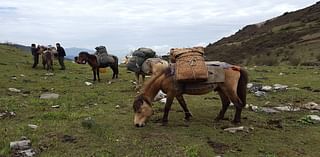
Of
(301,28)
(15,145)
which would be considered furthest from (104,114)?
(301,28)

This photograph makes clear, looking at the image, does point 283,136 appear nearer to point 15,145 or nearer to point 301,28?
point 15,145

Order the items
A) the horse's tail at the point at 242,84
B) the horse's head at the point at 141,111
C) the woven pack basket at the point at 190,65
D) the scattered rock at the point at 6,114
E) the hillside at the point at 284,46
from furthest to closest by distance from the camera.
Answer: the hillside at the point at 284,46
the scattered rock at the point at 6,114
the horse's tail at the point at 242,84
the horse's head at the point at 141,111
the woven pack basket at the point at 190,65

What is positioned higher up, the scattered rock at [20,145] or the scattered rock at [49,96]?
the scattered rock at [49,96]

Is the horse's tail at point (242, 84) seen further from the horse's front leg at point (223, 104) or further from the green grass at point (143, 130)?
the green grass at point (143, 130)

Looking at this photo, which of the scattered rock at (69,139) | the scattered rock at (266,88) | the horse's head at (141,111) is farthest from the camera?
the scattered rock at (266,88)

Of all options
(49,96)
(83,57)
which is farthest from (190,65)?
(83,57)

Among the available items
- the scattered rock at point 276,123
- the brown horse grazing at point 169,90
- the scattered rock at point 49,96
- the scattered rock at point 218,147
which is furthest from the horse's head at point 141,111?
the scattered rock at point 49,96

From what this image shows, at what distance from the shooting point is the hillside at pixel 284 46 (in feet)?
151

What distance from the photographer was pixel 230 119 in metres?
12.1

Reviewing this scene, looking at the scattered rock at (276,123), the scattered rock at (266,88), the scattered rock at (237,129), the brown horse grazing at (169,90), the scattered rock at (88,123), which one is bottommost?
the scattered rock at (276,123)

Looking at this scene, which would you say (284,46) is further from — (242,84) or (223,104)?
(242,84)

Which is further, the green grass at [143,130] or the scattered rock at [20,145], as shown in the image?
the green grass at [143,130]

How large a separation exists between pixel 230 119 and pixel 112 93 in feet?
22.1

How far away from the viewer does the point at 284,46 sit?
174ft
